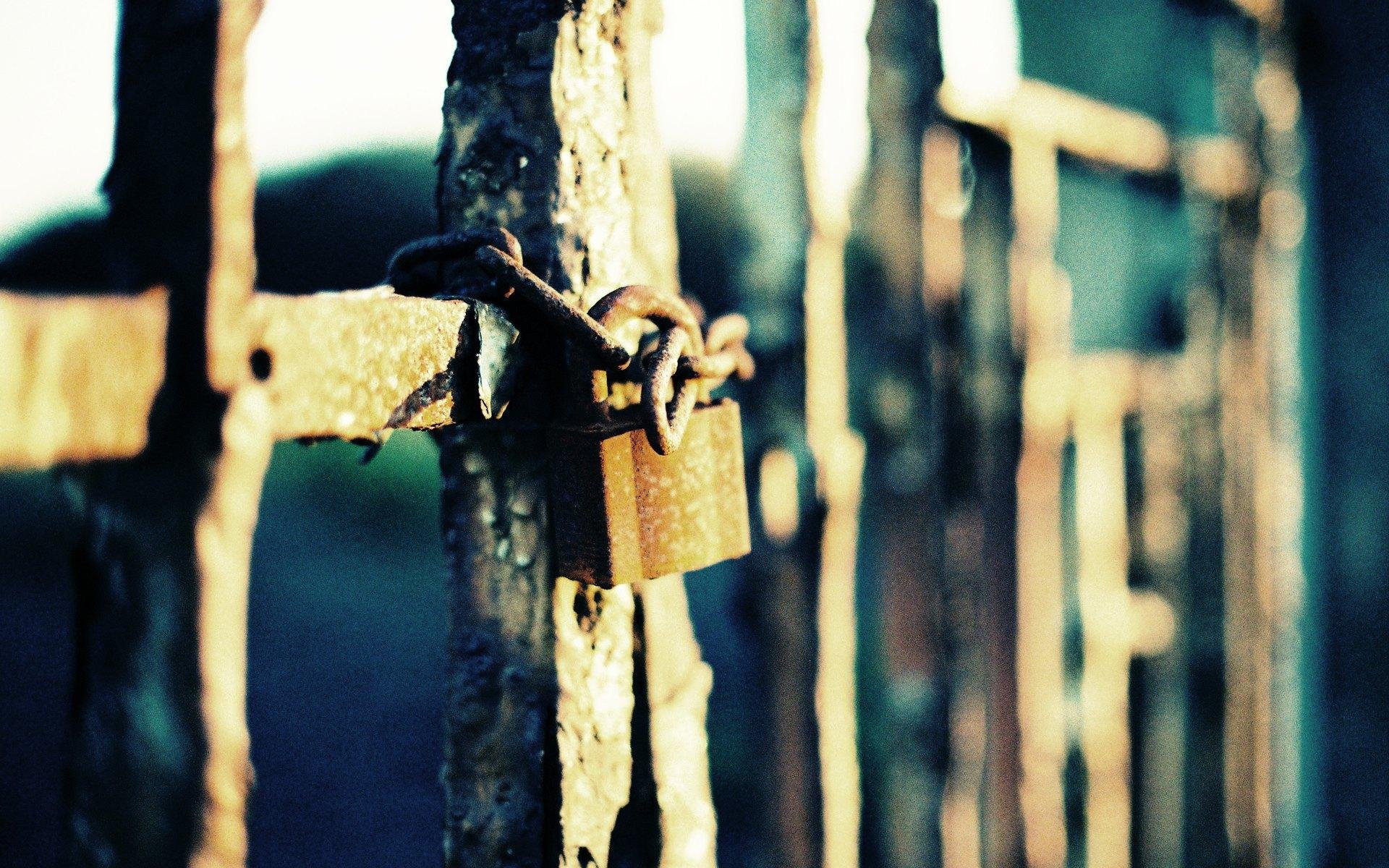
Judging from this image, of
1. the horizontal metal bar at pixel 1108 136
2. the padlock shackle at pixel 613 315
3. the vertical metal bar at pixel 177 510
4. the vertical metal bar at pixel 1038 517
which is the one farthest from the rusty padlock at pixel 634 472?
the vertical metal bar at pixel 1038 517

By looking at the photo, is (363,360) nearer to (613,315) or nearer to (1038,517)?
(613,315)

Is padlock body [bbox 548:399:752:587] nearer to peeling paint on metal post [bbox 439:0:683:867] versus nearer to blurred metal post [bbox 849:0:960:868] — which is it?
peeling paint on metal post [bbox 439:0:683:867]

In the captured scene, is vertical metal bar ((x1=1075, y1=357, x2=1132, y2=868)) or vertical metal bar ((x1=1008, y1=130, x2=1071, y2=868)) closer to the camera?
vertical metal bar ((x1=1008, y1=130, x2=1071, y2=868))

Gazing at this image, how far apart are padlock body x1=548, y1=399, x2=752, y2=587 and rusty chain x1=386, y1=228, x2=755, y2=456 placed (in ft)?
0.08

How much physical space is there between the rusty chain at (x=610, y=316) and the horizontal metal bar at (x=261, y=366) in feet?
0.10

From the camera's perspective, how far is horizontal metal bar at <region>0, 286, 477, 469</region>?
313 millimetres

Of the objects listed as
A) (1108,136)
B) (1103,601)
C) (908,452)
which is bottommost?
(1103,601)

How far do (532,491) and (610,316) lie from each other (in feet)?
0.42

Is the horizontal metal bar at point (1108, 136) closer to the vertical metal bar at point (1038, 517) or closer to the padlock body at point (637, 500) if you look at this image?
the vertical metal bar at point (1038, 517)

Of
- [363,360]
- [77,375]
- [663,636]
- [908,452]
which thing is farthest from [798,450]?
[77,375]

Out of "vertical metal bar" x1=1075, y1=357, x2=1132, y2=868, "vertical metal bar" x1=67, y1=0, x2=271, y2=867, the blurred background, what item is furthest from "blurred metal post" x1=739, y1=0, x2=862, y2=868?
"vertical metal bar" x1=1075, y1=357, x2=1132, y2=868

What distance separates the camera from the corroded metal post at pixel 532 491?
0.58 meters

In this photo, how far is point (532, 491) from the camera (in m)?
0.57

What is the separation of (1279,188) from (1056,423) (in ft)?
3.90
